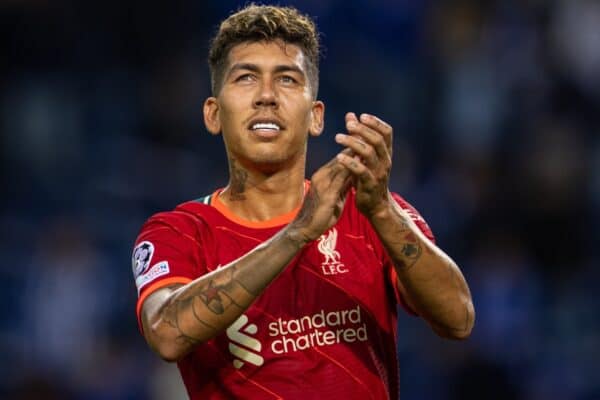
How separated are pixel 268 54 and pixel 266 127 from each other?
1.07 feet

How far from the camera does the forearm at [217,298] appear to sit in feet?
12.4

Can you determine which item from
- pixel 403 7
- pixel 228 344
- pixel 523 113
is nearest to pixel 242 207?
pixel 228 344

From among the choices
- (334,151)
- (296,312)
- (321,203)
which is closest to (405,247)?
(321,203)

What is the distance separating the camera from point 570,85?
35.6ft

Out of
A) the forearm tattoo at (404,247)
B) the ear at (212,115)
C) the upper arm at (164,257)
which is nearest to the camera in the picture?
the forearm tattoo at (404,247)

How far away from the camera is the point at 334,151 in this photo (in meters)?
10.3

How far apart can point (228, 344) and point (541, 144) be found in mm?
6724

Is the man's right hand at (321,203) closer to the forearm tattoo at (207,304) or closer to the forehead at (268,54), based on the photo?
the forearm tattoo at (207,304)

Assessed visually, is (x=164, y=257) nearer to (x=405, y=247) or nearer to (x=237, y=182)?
(x=237, y=182)

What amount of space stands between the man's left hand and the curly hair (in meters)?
0.82

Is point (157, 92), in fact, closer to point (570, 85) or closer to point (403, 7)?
point (403, 7)

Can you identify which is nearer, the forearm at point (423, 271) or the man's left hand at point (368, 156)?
the man's left hand at point (368, 156)

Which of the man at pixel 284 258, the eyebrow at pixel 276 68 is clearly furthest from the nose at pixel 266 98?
the eyebrow at pixel 276 68

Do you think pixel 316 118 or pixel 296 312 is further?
pixel 316 118
